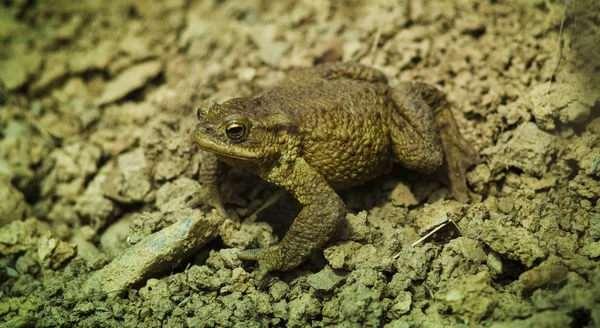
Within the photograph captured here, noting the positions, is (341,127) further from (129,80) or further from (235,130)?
(129,80)

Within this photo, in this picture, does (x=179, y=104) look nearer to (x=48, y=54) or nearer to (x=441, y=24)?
(x=48, y=54)

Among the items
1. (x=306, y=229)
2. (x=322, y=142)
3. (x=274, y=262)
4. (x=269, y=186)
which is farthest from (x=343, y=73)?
(x=274, y=262)

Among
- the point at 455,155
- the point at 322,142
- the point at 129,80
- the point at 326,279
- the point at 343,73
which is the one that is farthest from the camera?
the point at 129,80

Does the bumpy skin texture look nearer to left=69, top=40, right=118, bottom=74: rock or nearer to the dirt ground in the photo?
the dirt ground

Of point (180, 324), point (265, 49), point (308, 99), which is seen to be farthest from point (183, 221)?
point (265, 49)

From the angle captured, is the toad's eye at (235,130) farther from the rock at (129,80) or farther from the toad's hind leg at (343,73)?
the rock at (129,80)
